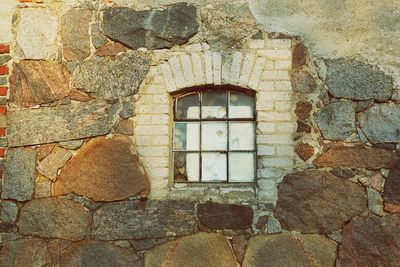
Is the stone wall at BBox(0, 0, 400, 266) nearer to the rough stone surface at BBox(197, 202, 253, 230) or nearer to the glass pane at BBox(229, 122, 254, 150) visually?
the rough stone surface at BBox(197, 202, 253, 230)

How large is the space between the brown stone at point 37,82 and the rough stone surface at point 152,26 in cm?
53

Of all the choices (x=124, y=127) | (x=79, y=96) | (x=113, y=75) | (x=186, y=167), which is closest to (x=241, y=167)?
(x=186, y=167)

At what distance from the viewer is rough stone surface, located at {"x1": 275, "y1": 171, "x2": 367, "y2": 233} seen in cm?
334

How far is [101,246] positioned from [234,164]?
1196 mm

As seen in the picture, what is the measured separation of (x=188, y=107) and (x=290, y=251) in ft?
4.50

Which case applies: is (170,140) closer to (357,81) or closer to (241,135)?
(241,135)

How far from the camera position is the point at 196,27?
3695 millimetres

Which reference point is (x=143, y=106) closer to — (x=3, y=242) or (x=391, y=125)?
(x=3, y=242)

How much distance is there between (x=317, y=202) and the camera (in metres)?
3.38

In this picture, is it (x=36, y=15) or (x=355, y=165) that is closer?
(x=355, y=165)

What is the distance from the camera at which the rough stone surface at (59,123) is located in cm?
362

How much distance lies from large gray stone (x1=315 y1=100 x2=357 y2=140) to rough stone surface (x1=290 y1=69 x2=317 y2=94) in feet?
0.63

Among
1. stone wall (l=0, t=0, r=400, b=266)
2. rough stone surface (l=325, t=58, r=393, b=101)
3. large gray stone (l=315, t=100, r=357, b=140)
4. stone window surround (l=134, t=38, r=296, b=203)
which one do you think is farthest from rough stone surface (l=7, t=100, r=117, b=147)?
rough stone surface (l=325, t=58, r=393, b=101)

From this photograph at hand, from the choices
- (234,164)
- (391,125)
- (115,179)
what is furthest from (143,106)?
(391,125)
